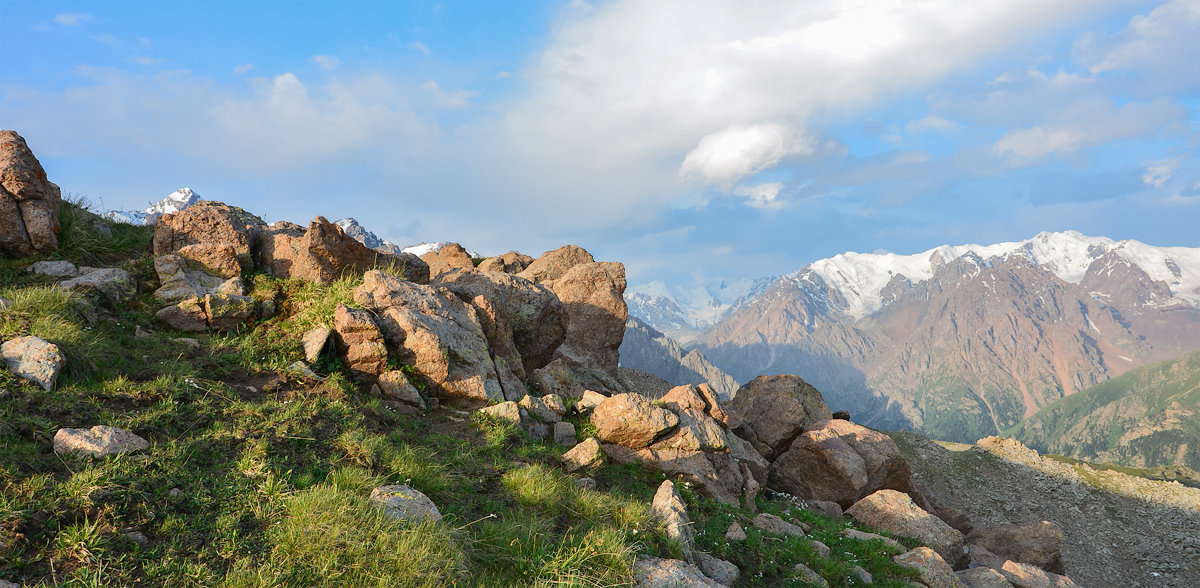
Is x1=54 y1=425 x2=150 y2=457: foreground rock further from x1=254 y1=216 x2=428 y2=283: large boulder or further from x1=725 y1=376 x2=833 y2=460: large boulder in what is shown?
A: x1=725 y1=376 x2=833 y2=460: large boulder

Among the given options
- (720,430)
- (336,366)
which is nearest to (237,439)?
(336,366)

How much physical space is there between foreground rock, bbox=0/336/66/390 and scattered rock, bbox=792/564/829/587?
613 inches

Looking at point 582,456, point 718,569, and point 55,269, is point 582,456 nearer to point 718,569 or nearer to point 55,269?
point 718,569

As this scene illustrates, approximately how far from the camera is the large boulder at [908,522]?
778 inches

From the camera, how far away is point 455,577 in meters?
7.95

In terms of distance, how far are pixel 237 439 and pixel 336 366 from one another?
4.89 metres

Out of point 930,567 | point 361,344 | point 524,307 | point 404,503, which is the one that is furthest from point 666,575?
point 524,307

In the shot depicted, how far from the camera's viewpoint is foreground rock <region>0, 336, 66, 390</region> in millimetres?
10211

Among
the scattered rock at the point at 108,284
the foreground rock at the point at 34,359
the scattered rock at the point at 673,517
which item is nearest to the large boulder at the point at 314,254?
the scattered rock at the point at 108,284

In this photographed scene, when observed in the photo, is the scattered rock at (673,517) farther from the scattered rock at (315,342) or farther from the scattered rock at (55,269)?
the scattered rock at (55,269)

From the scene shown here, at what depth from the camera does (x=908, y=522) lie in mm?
20344

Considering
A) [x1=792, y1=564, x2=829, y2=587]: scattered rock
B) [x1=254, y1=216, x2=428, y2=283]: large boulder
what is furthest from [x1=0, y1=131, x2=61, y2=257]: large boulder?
[x1=792, y1=564, x2=829, y2=587]: scattered rock

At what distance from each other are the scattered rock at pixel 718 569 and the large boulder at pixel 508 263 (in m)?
28.5

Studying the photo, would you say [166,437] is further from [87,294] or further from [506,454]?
[87,294]
